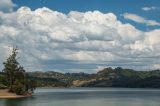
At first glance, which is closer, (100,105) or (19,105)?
(19,105)

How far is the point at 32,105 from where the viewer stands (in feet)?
475

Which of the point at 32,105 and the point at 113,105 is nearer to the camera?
the point at 32,105

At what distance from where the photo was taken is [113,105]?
155375 millimetres

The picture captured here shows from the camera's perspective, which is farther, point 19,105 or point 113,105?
point 113,105

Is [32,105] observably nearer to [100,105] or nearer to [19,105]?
[19,105]

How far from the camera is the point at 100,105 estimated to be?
15300 centimetres

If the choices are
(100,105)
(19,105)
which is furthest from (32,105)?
(100,105)

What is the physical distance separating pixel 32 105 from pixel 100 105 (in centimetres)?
2707

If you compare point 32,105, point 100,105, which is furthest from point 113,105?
point 32,105

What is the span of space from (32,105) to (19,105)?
5.04 m

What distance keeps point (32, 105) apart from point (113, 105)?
1295 inches

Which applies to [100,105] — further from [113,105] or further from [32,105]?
[32,105]

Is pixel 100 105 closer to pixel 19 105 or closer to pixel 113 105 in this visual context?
pixel 113 105

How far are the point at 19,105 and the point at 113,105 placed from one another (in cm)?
3788
